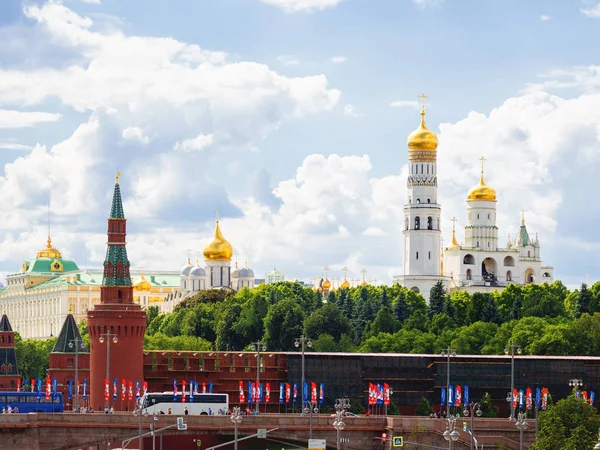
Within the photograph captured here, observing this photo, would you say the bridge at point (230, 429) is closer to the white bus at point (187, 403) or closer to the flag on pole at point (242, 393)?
the white bus at point (187, 403)

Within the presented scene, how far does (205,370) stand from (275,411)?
7.71m

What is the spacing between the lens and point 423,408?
192875mm

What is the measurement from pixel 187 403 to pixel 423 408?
87.8 ft

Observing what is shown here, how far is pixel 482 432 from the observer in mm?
163500

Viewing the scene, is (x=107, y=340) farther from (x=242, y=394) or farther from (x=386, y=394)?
(x=386, y=394)

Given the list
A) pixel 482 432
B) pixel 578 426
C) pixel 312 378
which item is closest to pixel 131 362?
pixel 312 378

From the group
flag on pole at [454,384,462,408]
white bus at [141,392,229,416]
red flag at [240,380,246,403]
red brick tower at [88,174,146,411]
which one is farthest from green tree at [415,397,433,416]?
red brick tower at [88,174,146,411]

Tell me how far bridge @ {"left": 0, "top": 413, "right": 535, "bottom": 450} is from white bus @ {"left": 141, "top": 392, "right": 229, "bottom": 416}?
7.78m

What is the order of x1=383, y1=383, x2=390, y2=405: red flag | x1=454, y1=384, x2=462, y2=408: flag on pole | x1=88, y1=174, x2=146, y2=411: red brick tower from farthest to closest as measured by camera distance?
x1=88, y1=174, x2=146, y2=411: red brick tower
x1=383, y1=383, x2=390, y2=405: red flag
x1=454, y1=384, x2=462, y2=408: flag on pole

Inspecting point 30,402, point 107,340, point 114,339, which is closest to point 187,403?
point 30,402

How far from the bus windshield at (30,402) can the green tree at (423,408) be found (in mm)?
33105

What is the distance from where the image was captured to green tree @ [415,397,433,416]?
192188 mm

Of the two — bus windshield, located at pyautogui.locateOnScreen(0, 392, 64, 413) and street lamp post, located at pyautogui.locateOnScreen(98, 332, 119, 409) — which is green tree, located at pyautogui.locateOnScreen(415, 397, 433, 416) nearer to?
street lamp post, located at pyautogui.locateOnScreen(98, 332, 119, 409)

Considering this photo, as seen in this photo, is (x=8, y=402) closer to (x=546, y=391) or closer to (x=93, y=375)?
(x=93, y=375)
